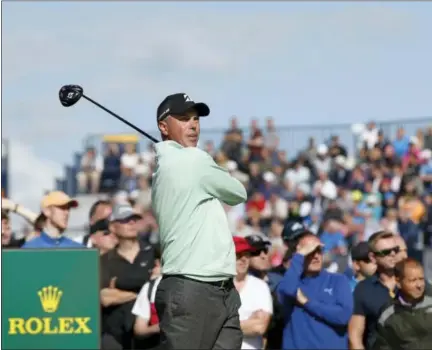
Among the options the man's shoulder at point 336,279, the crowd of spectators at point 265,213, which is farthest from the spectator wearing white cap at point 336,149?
the man's shoulder at point 336,279

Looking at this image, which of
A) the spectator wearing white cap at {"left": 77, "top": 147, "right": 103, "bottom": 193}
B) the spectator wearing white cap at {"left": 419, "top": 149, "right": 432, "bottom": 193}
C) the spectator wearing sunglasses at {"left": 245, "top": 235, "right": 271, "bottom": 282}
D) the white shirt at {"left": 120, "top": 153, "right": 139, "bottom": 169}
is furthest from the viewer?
the spectator wearing white cap at {"left": 77, "top": 147, "right": 103, "bottom": 193}

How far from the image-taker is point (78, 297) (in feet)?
32.2

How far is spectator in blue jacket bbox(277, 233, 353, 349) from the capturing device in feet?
31.9

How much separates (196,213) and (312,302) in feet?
10.1

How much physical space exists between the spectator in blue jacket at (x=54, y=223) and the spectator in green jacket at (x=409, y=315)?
301 cm

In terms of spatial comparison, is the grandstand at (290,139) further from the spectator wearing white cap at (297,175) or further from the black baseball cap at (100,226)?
the black baseball cap at (100,226)

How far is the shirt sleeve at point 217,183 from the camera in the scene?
22.6ft

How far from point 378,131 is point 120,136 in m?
6.54

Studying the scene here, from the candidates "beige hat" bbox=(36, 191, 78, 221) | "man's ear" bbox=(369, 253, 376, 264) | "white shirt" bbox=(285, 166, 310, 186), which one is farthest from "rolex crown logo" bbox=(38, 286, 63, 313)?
"white shirt" bbox=(285, 166, 310, 186)

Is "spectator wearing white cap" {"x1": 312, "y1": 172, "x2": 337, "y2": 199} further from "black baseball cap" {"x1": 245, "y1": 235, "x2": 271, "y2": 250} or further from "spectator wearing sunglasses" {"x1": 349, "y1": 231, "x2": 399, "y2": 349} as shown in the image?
"spectator wearing sunglasses" {"x1": 349, "y1": 231, "x2": 399, "y2": 349}

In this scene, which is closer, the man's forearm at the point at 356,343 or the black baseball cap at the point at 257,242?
the man's forearm at the point at 356,343

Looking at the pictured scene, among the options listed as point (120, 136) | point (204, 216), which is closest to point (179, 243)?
point (204, 216)

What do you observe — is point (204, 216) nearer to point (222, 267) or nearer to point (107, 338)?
point (222, 267)

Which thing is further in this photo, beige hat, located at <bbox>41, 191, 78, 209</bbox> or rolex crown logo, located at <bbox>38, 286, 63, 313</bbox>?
beige hat, located at <bbox>41, 191, 78, 209</bbox>
